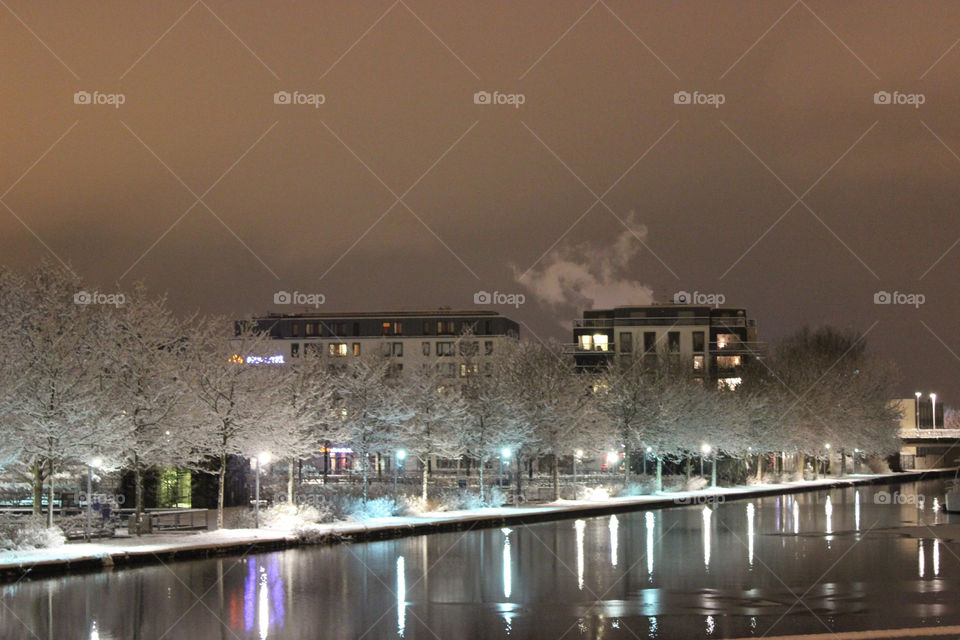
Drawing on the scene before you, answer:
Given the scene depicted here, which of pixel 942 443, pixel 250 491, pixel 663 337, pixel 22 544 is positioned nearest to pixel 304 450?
pixel 250 491

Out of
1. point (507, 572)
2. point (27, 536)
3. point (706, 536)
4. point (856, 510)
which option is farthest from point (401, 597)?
point (856, 510)

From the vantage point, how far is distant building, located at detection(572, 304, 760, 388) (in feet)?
406

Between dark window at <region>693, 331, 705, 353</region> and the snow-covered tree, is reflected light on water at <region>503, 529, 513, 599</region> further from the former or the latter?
dark window at <region>693, 331, 705, 353</region>

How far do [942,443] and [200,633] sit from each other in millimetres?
128604

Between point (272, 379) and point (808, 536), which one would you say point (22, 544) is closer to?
point (272, 379)

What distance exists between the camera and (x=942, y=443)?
133 meters

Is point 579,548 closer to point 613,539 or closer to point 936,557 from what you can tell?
point 613,539

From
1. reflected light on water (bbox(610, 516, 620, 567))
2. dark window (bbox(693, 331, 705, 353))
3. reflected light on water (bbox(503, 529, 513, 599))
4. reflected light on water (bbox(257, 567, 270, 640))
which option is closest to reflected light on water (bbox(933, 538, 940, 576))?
reflected light on water (bbox(610, 516, 620, 567))

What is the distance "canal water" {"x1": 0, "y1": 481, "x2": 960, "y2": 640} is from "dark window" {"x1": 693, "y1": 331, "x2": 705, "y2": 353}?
8624 cm

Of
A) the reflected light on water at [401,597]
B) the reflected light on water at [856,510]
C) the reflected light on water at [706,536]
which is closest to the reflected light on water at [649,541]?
the reflected light on water at [706,536]

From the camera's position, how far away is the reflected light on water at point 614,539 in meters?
30.3

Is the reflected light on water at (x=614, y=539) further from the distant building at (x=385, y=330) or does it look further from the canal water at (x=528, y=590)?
the distant building at (x=385, y=330)

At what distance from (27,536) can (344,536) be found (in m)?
10.3

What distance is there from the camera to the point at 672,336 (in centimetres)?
12450
